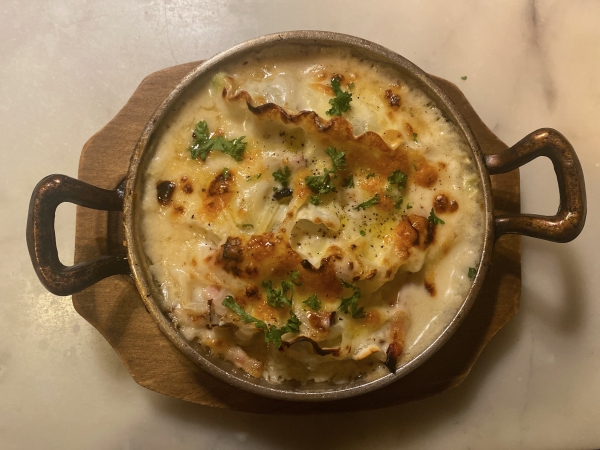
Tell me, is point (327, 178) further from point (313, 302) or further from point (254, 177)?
point (313, 302)

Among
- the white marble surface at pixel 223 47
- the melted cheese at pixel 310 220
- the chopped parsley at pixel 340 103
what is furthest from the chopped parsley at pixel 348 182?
the white marble surface at pixel 223 47

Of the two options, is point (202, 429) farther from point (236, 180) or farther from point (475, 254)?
point (475, 254)

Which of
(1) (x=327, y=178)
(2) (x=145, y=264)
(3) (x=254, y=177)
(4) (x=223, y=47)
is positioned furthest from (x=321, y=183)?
(4) (x=223, y=47)

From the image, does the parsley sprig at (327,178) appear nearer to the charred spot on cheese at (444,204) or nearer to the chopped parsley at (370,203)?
the chopped parsley at (370,203)

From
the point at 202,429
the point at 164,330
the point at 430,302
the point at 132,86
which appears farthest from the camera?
the point at 132,86

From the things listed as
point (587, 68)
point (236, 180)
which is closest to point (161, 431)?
point (236, 180)

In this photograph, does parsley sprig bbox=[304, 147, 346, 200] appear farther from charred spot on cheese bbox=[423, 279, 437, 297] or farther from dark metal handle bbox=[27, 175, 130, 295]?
dark metal handle bbox=[27, 175, 130, 295]

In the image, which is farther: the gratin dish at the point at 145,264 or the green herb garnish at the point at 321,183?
the green herb garnish at the point at 321,183
